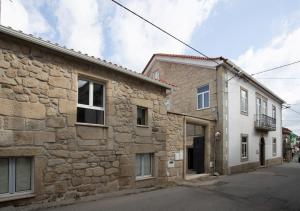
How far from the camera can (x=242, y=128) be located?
17078mm

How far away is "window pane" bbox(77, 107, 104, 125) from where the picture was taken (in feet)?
26.3

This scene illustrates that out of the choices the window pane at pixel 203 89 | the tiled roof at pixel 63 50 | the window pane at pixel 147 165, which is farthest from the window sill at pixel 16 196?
the window pane at pixel 203 89

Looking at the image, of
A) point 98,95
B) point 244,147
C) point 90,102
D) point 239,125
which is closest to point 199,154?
point 239,125

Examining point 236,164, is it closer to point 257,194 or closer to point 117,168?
point 257,194

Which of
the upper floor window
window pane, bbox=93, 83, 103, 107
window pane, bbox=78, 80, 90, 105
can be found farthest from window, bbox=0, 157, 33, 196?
the upper floor window

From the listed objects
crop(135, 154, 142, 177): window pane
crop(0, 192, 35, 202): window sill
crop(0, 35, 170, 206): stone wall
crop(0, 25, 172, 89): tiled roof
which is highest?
crop(0, 25, 172, 89): tiled roof

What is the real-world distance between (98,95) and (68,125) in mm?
1569

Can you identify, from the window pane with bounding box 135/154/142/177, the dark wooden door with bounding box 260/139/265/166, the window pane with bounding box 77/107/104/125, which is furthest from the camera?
the dark wooden door with bounding box 260/139/265/166

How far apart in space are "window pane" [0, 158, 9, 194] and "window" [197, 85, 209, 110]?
1181 centimetres

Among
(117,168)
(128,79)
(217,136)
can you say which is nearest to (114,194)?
(117,168)

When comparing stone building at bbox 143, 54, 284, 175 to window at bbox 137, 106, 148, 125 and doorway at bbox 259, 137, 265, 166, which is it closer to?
doorway at bbox 259, 137, 265, 166

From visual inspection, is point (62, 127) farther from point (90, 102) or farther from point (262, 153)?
point (262, 153)

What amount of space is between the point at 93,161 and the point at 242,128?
11.8 meters

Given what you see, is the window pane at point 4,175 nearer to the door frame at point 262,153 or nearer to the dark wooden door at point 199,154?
the dark wooden door at point 199,154
